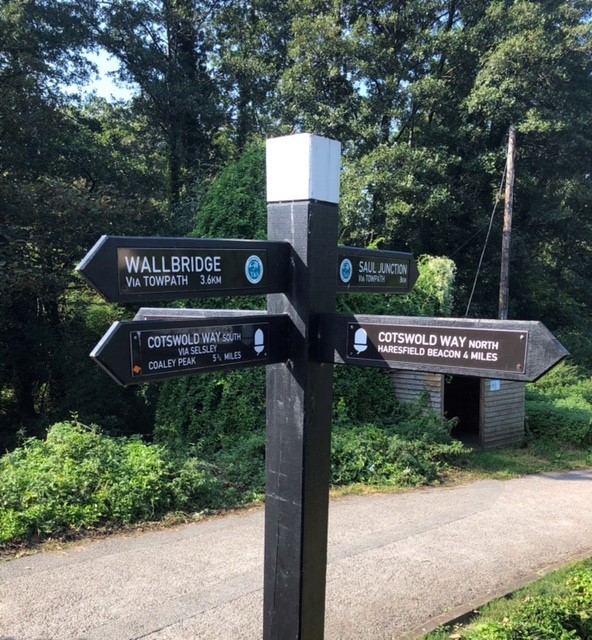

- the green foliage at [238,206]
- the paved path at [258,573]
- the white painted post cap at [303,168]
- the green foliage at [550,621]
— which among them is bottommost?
the paved path at [258,573]

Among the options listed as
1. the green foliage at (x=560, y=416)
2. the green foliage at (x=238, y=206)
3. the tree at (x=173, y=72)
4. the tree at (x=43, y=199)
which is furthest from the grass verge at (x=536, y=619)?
the tree at (x=173, y=72)

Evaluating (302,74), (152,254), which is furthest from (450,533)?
(302,74)

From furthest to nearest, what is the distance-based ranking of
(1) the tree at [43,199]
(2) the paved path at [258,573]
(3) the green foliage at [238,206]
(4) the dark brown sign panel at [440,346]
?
(1) the tree at [43,199]
(3) the green foliage at [238,206]
(2) the paved path at [258,573]
(4) the dark brown sign panel at [440,346]

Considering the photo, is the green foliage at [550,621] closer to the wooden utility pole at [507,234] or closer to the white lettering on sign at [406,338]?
the white lettering on sign at [406,338]

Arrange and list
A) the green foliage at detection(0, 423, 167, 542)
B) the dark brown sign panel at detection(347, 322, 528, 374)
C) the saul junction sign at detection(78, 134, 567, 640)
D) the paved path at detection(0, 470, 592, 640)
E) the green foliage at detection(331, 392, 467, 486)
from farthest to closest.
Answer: the green foliage at detection(331, 392, 467, 486), the green foliage at detection(0, 423, 167, 542), the paved path at detection(0, 470, 592, 640), the saul junction sign at detection(78, 134, 567, 640), the dark brown sign panel at detection(347, 322, 528, 374)

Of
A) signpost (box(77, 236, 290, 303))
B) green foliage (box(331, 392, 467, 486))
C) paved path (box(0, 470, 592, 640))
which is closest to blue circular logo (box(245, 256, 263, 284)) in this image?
signpost (box(77, 236, 290, 303))

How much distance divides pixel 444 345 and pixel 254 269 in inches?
32.6

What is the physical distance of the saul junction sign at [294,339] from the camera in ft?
7.66

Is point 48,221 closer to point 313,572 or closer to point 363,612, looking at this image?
point 363,612

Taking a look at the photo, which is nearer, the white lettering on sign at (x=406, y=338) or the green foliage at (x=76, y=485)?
the white lettering on sign at (x=406, y=338)

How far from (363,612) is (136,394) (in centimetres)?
1213

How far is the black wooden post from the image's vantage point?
261 cm

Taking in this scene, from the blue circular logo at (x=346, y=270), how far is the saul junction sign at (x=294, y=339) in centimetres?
6

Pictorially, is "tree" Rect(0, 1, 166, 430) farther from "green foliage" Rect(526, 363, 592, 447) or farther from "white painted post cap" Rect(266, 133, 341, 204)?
"white painted post cap" Rect(266, 133, 341, 204)
